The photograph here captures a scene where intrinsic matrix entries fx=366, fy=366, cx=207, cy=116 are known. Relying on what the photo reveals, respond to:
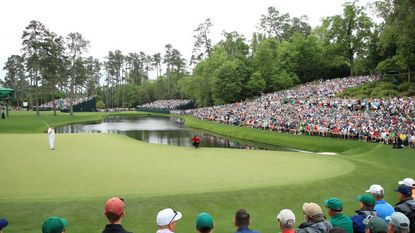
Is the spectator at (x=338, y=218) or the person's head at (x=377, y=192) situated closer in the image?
the spectator at (x=338, y=218)

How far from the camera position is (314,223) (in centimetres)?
550

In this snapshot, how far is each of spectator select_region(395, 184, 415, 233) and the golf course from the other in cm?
353

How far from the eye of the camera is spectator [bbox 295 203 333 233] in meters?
5.41

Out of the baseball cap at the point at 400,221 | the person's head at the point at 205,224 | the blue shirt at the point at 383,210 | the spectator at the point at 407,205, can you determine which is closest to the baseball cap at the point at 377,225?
the baseball cap at the point at 400,221

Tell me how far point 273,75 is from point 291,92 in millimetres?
15593

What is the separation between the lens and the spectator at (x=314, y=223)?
5410mm

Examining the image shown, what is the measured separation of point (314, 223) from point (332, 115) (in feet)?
112

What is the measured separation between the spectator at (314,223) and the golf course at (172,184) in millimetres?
4056

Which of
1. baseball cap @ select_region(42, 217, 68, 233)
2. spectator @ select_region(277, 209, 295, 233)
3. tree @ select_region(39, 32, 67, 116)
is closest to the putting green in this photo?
baseball cap @ select_region(42, 217, 68, 233)

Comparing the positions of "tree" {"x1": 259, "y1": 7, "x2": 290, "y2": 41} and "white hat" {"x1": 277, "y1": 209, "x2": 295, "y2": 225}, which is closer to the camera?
"white hat" {"x1": 277, "y1": 209, "x2": 295, "y2": 225}

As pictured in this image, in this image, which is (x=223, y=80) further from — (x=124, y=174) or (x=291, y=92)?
(x=124, y=174)

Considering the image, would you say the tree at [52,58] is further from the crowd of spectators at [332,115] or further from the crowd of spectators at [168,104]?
the crowd of spectators at [168,104]

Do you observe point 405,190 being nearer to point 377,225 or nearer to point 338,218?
point 338,218

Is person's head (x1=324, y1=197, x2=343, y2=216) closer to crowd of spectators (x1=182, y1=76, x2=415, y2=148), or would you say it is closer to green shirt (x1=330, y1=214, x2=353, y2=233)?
green shirt (x1=330, y1=214, x2=353, y2=233)
